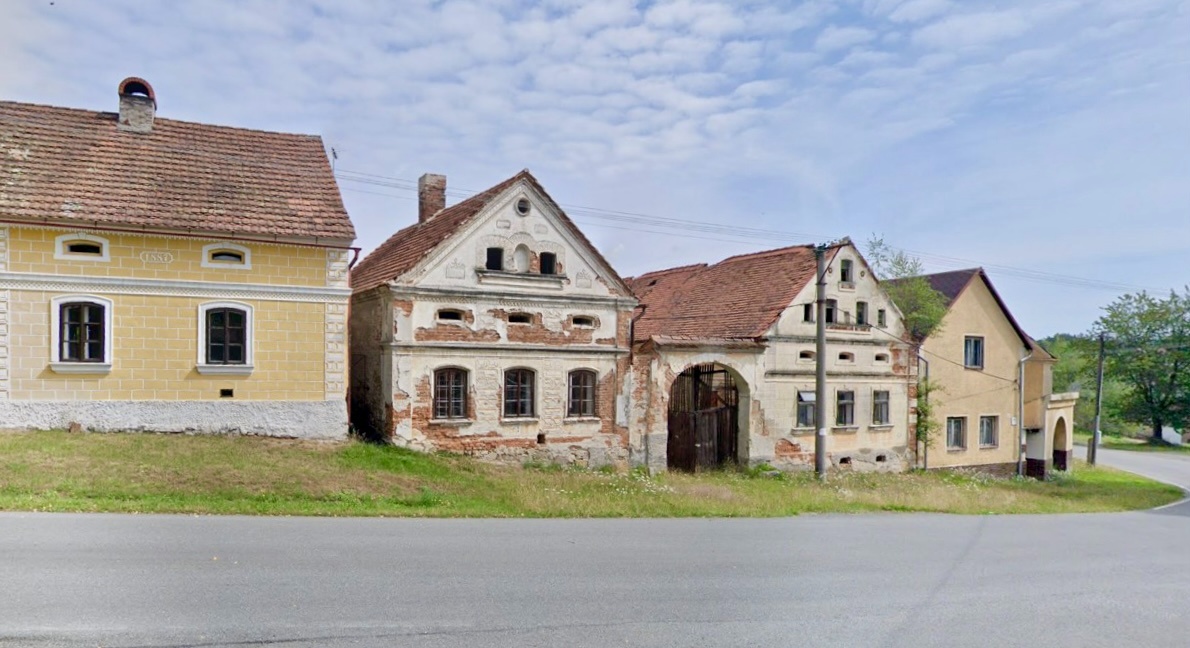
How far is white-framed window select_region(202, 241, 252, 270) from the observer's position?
60.0 feet

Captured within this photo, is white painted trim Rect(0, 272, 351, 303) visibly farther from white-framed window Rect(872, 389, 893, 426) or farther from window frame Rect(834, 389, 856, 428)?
white-framed window Rect(872, 389, 893, 426)

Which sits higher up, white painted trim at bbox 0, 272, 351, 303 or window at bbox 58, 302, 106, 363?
white painted trim at bbox 0, 272, 351, 303

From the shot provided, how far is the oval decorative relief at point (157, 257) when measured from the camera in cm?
1780

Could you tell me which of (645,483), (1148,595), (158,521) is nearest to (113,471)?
(158,521)

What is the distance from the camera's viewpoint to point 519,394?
21.0 m

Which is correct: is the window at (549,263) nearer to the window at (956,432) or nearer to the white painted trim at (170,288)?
the white painted trim at (170,288)

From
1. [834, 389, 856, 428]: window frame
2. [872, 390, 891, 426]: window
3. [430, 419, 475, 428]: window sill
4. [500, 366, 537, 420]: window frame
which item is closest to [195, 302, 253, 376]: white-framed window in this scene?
[430, 419, 475, 428]: window sill

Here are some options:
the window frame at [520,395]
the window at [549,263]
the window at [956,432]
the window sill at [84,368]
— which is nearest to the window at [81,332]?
the window sill at [84,368]

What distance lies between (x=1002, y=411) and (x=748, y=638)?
95.2ft

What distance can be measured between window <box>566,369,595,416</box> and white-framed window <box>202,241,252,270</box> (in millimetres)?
8694

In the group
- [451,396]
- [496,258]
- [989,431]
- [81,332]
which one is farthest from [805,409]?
[81,332]

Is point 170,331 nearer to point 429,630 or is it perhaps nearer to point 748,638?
point 429,630

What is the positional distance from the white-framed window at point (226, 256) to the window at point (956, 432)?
→ 83.1 ft

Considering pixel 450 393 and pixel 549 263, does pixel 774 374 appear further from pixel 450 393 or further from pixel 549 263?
pixel 450 393
